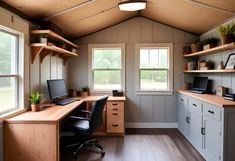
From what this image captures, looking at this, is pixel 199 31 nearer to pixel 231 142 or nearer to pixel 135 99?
pixel 135 99

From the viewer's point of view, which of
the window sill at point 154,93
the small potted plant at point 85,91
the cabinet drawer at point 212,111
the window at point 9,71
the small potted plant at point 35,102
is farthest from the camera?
the window sill at point 154,93

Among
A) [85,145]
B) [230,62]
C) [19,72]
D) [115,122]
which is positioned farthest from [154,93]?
[19,72]

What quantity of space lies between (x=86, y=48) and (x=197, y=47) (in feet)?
8.30

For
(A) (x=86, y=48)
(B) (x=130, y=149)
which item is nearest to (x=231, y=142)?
(B) (x=130, y=149)

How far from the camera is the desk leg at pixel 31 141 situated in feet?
7.95

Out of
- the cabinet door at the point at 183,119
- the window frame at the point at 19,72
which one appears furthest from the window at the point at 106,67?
the window frame at the point at 19,72

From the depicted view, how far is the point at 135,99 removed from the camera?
4.99m

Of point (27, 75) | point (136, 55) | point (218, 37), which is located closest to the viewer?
point (27, 75)

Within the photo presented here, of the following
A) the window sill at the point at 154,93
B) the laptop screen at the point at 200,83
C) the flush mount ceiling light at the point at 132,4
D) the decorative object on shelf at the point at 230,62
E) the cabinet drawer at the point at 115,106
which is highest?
the flush mount ceiling light at the point at 132,4

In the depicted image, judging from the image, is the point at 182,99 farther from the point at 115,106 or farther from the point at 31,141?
the point at 31,141

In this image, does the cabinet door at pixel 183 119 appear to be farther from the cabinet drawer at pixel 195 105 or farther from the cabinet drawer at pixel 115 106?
the cabinet drawer at pixel 115 106

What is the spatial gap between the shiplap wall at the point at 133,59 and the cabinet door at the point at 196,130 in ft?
3.90

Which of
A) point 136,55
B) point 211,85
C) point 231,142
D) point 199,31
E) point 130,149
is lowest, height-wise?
point 130,149

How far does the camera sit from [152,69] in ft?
16.5
